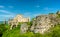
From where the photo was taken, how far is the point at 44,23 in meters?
63.9

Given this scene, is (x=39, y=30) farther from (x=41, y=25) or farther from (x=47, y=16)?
(x=47, y=16)

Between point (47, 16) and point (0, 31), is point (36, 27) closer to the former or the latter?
point (47, 16)

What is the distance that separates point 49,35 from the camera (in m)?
59.7

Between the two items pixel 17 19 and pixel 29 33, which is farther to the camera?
pixel 17 19

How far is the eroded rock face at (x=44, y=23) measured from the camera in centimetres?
6361

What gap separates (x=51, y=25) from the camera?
214ft

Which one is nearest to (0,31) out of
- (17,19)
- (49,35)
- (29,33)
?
(17,19)

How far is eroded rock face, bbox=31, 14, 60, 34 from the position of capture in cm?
6361

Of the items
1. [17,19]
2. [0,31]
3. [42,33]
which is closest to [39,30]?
[42,33]

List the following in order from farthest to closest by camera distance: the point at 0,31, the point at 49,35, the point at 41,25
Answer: the point at 0,31, the point at 41,25, the point at 49,35

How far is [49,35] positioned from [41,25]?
5539 mm

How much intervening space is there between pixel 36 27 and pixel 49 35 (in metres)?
6.90

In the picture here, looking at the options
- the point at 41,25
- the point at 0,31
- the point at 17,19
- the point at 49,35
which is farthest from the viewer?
the point at 17,19

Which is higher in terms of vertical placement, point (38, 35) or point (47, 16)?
point (47, 16)
